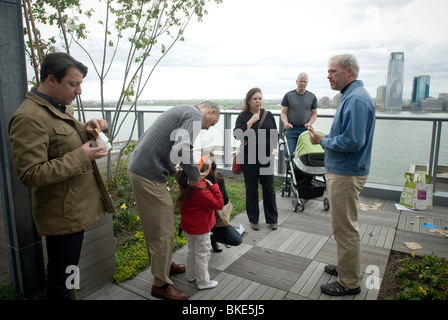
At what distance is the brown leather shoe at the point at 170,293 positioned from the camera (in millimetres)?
2541

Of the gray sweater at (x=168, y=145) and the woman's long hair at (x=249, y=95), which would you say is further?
the woman's long hair at (x=249, y=95)

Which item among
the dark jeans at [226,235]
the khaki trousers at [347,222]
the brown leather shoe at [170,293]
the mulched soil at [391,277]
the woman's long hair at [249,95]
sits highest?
the woman's long hair at [249,95]

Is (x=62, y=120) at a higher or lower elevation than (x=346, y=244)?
higher

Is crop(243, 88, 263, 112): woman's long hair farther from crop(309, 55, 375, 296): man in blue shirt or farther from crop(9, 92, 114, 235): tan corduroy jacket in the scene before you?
crop(9, 92, 114, 235): tan corduroy jacket

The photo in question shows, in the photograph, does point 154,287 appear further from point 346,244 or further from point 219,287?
point 346,244

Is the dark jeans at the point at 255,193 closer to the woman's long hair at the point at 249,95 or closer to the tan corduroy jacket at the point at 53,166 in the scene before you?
the woman's long hair at the point at 249,95

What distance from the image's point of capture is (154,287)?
8.59ft

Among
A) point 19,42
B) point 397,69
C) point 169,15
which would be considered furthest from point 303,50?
point 19,42

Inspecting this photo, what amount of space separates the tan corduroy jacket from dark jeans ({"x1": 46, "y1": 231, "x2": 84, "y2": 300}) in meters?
0.07

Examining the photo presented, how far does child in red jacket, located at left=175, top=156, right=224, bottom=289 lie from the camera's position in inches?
105

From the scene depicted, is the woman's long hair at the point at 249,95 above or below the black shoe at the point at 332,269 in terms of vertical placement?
above

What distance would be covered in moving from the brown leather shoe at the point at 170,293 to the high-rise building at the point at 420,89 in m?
4.47

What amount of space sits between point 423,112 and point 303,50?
2.63m

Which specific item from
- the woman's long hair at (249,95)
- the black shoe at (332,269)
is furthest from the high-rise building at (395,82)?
the black shoe at (332,269)
